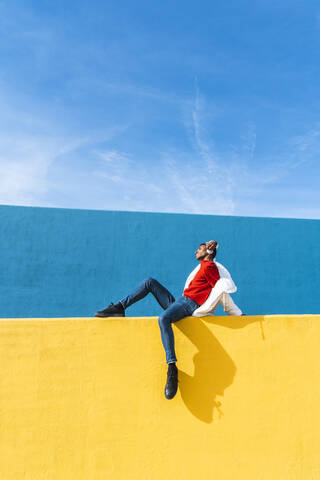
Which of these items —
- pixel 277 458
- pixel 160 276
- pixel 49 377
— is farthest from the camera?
pixel 160 276

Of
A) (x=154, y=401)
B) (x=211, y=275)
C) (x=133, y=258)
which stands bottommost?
(x=154, y=401)

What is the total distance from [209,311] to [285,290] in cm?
392

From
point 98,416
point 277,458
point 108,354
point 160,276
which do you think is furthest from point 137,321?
point 160,276

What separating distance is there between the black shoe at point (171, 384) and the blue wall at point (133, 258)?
11.0ft

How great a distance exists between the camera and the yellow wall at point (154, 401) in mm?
2201

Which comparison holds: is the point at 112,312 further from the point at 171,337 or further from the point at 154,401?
the point at 154,401

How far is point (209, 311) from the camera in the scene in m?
2.45

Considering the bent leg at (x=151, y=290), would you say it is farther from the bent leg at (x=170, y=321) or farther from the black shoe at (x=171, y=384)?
the black shoe at (x=171, y=384)

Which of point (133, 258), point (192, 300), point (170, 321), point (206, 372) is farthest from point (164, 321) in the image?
point (133, 258)

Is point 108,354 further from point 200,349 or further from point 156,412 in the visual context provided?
point 200,349

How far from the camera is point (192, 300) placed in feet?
8.16

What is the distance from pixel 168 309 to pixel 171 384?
50 cm

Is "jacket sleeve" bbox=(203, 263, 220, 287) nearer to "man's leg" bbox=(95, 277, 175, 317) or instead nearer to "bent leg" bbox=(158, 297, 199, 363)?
"bent leg" bbox=(158, 297, 199, 363)

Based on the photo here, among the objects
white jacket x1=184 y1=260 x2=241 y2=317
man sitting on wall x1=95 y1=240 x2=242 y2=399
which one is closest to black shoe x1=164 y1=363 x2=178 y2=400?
man sitting on wall x1=95 y1=240 x2=242 y2=399
